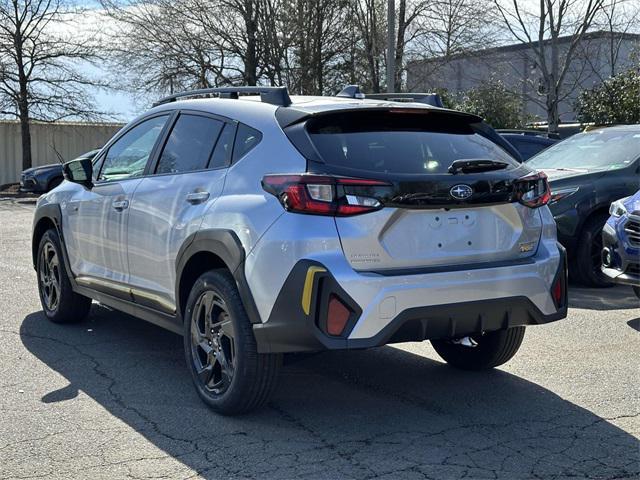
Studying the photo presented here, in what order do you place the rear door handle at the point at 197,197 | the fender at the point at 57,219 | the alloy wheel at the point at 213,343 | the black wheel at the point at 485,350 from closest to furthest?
the alloy wheel at the point at 213,343
the rear door handle at the point at 197,197
the black wheel at the point at 485,350
the fender at the point at 57,219

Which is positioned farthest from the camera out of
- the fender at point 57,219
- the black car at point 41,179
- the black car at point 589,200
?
the black car at point 41,179

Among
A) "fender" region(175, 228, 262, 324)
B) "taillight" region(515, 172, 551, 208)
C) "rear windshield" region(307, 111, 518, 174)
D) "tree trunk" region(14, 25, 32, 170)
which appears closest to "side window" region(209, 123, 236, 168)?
"fender" region(175, 228, 262, 324)

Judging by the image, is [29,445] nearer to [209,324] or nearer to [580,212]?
[209,324]

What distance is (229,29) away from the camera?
26.4 meters

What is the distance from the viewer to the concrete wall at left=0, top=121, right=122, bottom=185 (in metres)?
29.3

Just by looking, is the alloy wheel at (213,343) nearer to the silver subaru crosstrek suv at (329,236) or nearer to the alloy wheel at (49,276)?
the silver subaru crosstrek suv at (329,236)

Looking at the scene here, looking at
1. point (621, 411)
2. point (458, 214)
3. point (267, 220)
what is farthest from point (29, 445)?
point (621, 411)

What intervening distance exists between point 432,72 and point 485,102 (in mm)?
2261

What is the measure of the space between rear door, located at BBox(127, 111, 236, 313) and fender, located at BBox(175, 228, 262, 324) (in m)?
0.09

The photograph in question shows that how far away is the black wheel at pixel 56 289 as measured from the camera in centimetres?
704

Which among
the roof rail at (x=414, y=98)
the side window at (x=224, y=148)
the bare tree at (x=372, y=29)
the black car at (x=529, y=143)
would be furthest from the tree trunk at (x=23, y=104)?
the side window at (x=224, y=148)

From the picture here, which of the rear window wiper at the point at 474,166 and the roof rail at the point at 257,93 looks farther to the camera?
the roof rail at the point at 257,93

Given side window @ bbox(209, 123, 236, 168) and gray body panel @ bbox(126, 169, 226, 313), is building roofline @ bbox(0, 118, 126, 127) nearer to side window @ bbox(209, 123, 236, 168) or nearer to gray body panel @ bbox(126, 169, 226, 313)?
gray body panel @ bbox(126, 169, 226, 313)

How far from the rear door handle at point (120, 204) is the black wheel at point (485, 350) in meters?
2.30
